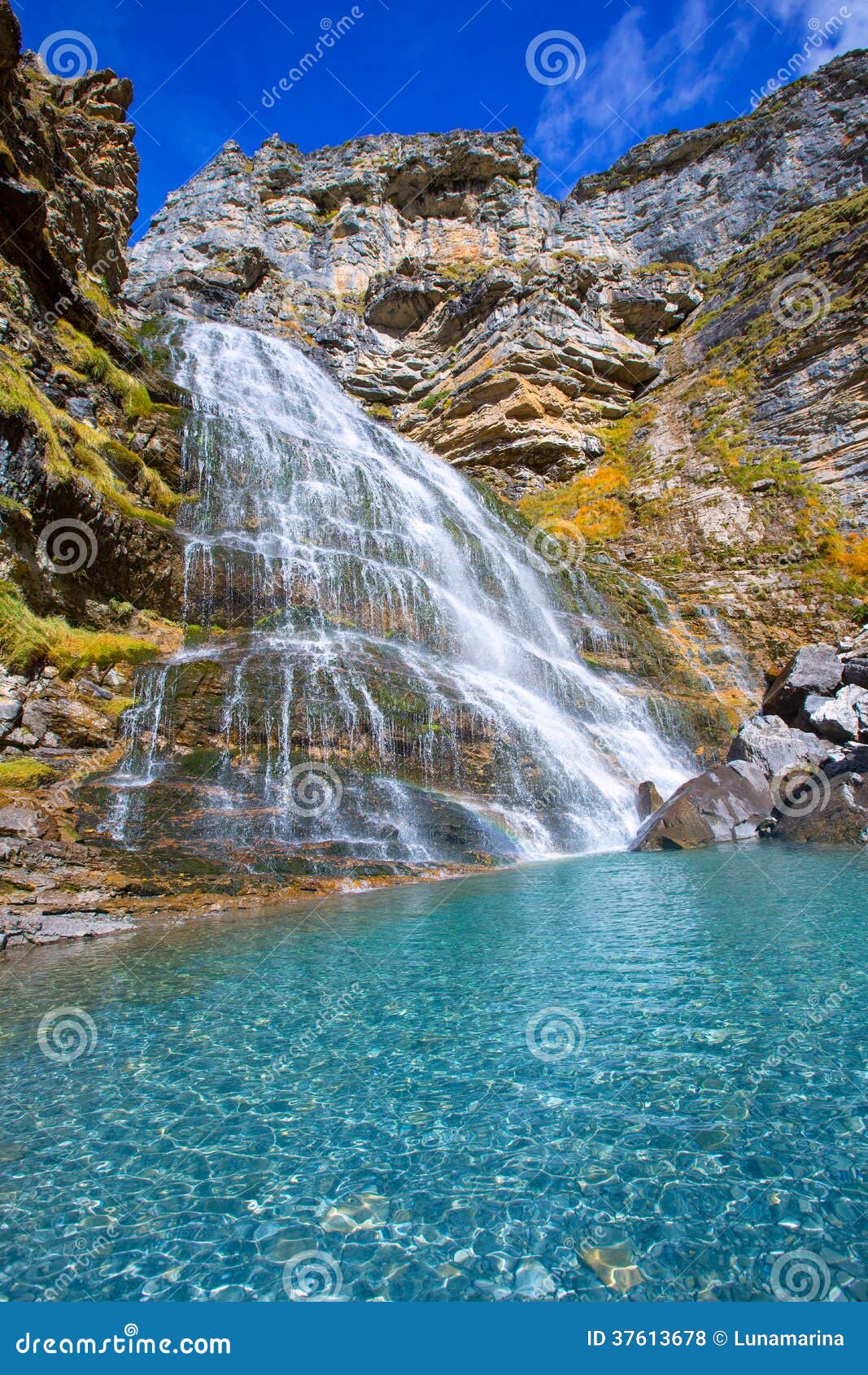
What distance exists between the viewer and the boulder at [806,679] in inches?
777

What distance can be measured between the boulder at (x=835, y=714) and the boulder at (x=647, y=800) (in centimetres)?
471

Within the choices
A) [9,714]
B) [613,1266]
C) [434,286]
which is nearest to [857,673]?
[613,1266]

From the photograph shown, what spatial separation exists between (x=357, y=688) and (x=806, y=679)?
523 inches

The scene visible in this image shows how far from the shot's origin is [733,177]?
182 ft

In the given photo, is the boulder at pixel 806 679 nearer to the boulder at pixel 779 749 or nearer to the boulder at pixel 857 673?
the boulder at pixel 857 673

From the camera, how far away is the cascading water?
1316 centimetres

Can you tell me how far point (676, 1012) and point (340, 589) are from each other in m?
15.3

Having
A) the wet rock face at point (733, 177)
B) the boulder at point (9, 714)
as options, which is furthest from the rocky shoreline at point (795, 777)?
the wet rock face at point (733, 177)

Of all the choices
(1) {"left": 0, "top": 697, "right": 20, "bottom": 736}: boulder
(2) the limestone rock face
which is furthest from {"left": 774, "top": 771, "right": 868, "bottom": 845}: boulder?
(2) the limestone rock face

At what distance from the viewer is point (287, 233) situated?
6225 cm

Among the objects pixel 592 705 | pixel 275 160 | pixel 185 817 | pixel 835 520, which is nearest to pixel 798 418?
pixel 835 520

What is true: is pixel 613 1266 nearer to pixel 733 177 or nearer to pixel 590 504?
pixel 590 504

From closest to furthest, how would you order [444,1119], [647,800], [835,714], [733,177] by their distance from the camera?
[444,1119] < [647,800] < [835,714] < [733,177]

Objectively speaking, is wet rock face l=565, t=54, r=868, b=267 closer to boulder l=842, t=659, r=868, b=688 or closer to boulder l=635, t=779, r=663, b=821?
boulder l=842, t=659, r=868, b=688
